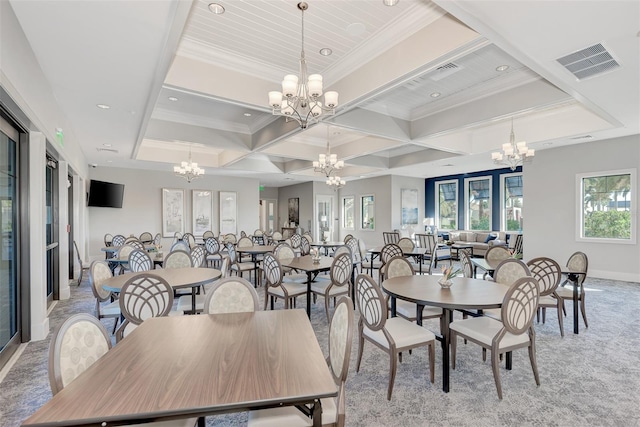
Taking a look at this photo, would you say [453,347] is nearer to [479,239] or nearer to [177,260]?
[177,260]

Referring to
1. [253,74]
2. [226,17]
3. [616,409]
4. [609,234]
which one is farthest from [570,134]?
[226,17]

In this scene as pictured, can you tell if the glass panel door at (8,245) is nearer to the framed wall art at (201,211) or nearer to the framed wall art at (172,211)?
the framed wall art at (172,211)

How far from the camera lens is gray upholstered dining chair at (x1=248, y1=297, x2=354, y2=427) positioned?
149 centimetres

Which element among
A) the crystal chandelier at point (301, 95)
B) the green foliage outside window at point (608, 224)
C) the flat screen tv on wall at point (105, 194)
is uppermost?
the crystal chandelier at point (301, 95)

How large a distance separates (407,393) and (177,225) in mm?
10260

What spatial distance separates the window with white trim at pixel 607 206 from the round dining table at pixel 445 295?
18.6 ft

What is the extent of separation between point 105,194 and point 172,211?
2115 mm

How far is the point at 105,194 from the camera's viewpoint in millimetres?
9188

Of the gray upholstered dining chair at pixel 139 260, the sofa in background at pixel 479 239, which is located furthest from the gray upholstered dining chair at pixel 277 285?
the sofa in background at pixel 479 239

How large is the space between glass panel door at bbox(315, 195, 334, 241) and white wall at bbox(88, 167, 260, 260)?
13.1ft

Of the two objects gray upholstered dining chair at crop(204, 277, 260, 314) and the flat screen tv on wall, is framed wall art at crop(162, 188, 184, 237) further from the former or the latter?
gray upholstered dining chair at crop(204, 277, 260, 314)

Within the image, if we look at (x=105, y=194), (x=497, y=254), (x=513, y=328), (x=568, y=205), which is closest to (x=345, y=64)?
(x=513, y=328)

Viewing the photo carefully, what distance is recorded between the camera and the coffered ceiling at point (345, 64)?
246 centimetres

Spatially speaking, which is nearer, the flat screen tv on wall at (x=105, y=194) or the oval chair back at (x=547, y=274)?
the oval chair back at (x=547, y=274)
